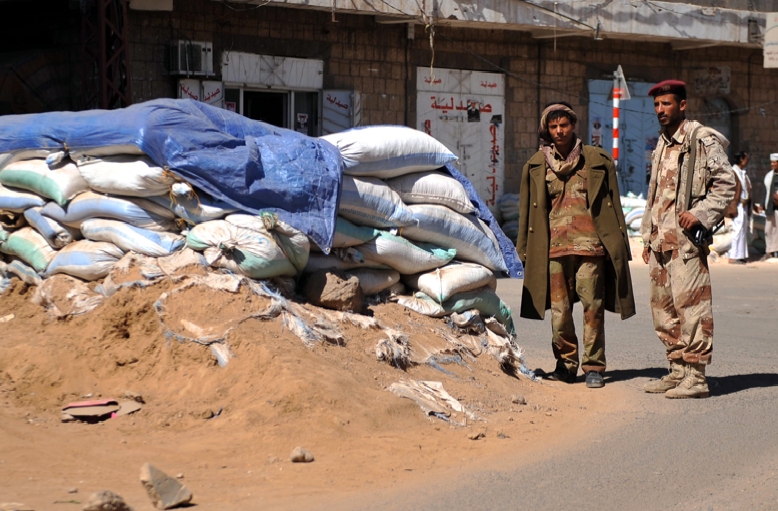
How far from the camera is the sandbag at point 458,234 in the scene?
18.5 ft

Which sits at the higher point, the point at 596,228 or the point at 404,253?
the point at 596,228

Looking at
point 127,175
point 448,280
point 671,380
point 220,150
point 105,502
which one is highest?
point 220,150

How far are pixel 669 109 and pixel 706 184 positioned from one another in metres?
0.51

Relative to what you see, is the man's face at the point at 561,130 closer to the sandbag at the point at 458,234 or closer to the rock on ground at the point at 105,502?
the sandbag at the point at 458,234

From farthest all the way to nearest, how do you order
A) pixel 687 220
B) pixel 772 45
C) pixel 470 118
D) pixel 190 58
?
pixel 772 45
pixel 470 118
pixel 190 58
pixel 687 220

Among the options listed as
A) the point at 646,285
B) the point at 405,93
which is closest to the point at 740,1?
the point at 405,93

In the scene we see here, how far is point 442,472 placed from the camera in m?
3.79

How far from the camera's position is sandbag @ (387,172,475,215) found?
5.71m

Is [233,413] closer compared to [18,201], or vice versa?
[233,413]

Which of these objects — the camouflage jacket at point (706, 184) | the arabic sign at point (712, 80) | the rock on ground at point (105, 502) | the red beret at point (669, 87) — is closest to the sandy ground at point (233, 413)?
the rock on ground at point (105, 502)

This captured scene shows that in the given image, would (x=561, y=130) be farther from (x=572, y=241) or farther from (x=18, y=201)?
(x=18, y=201)

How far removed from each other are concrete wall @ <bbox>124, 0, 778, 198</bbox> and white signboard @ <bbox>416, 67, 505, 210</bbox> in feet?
0.63

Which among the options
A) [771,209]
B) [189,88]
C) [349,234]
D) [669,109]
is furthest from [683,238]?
[771,209]

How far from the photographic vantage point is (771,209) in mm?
14797
